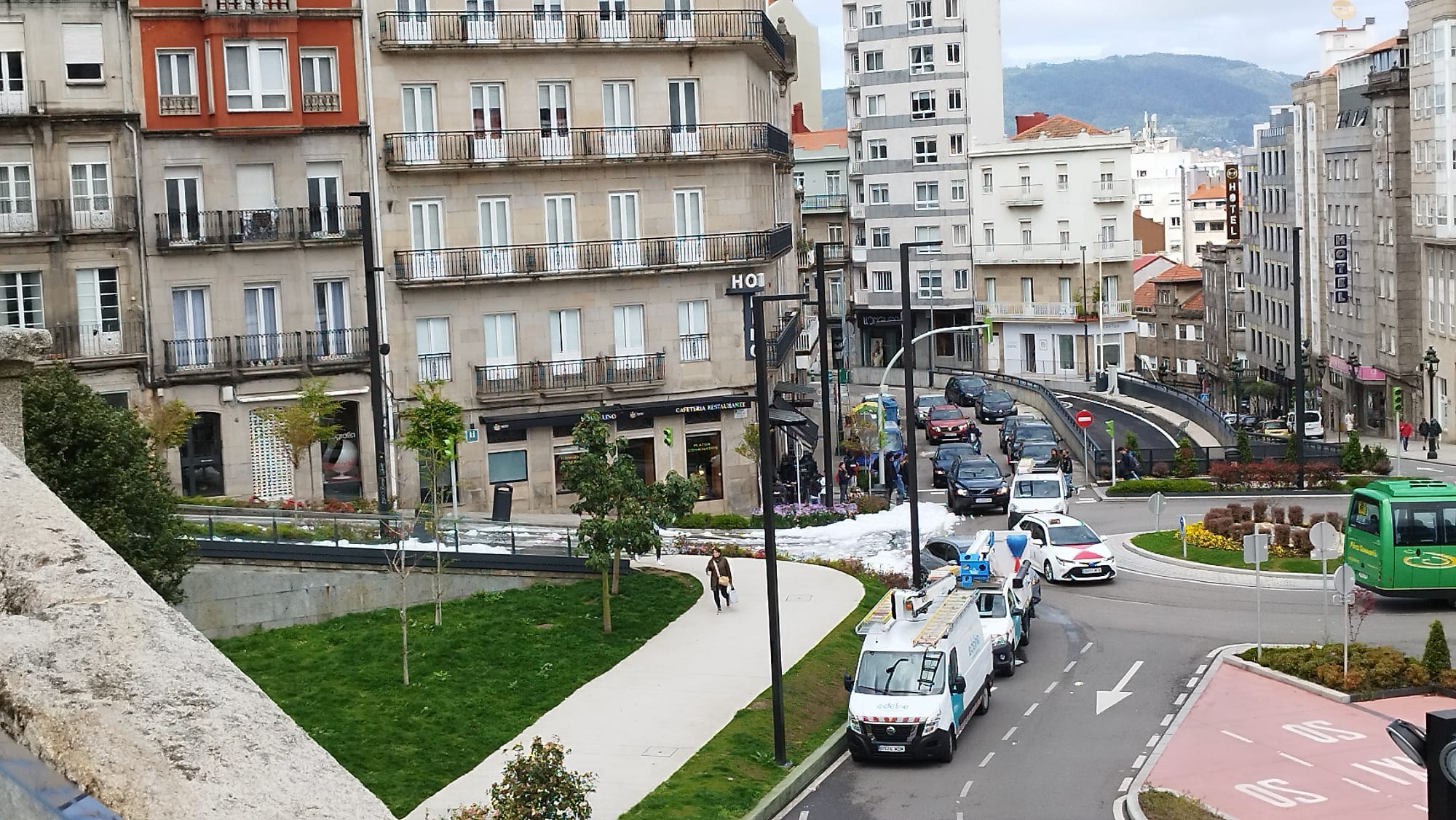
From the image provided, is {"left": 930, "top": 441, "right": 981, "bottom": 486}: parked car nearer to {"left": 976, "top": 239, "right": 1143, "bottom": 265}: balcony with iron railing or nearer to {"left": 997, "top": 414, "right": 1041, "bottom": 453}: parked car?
{"left": 997, "top": 414, "right": 1041, "bottom": 453}: parked car

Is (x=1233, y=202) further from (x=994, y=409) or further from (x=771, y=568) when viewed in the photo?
(x=771, y=568)

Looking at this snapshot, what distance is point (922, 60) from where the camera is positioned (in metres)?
106

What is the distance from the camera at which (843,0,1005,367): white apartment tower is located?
106 meters

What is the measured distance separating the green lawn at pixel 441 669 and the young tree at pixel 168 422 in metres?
12.8

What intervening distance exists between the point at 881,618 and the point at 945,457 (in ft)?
112

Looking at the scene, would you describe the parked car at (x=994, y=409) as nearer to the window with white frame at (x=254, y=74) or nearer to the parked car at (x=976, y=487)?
the parked car at (x=976, y=487)

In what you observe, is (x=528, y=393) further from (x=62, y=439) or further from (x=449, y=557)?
(x=62, y=439)

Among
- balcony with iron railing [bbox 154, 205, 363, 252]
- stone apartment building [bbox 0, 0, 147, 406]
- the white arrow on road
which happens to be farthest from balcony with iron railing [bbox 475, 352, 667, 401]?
the white arrow on road

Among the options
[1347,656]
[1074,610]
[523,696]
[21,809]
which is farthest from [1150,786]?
[21,809]

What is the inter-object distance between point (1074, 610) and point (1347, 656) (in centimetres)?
920

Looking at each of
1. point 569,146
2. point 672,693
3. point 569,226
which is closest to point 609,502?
point 672,693

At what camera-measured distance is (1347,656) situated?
28.9 m

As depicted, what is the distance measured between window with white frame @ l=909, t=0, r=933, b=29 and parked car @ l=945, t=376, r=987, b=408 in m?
28.1

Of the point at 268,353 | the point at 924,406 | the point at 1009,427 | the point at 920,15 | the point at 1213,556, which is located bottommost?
the point at 1213,556
